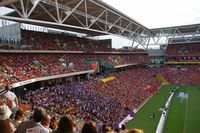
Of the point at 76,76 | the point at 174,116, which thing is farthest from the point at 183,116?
the point at 76,76

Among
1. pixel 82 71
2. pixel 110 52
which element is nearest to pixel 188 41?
pixel 110 52

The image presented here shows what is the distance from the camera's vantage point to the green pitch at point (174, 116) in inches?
835

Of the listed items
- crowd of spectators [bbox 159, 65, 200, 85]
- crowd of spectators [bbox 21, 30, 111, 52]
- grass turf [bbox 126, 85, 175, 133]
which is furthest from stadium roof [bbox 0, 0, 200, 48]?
grass turf [bbox 126, 85, 175, 133]

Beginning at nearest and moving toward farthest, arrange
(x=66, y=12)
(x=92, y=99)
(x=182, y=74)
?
(x=92, y=99), (x=66, y=12), (x=182, y=74)

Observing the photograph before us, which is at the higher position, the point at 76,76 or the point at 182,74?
the point at 76,76

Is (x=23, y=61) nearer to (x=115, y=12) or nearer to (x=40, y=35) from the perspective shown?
(x=40, y=35)

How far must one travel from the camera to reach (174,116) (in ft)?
82.2

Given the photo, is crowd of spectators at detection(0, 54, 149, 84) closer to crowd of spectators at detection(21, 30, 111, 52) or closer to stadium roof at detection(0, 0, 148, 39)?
crowd of spectators at detection(21, 30, 111, 52)

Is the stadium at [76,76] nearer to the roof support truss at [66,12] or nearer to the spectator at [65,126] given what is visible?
the roof support truss at [66,12]

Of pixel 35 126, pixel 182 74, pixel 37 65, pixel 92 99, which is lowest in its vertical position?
pixel 182 74

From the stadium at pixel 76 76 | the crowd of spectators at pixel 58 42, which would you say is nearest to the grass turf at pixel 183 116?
the stadium at pixel 76 76

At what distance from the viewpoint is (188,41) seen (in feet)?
183

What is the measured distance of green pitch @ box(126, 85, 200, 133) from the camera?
21219 mm

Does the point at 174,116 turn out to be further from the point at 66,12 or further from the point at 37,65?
the point at 66,12
